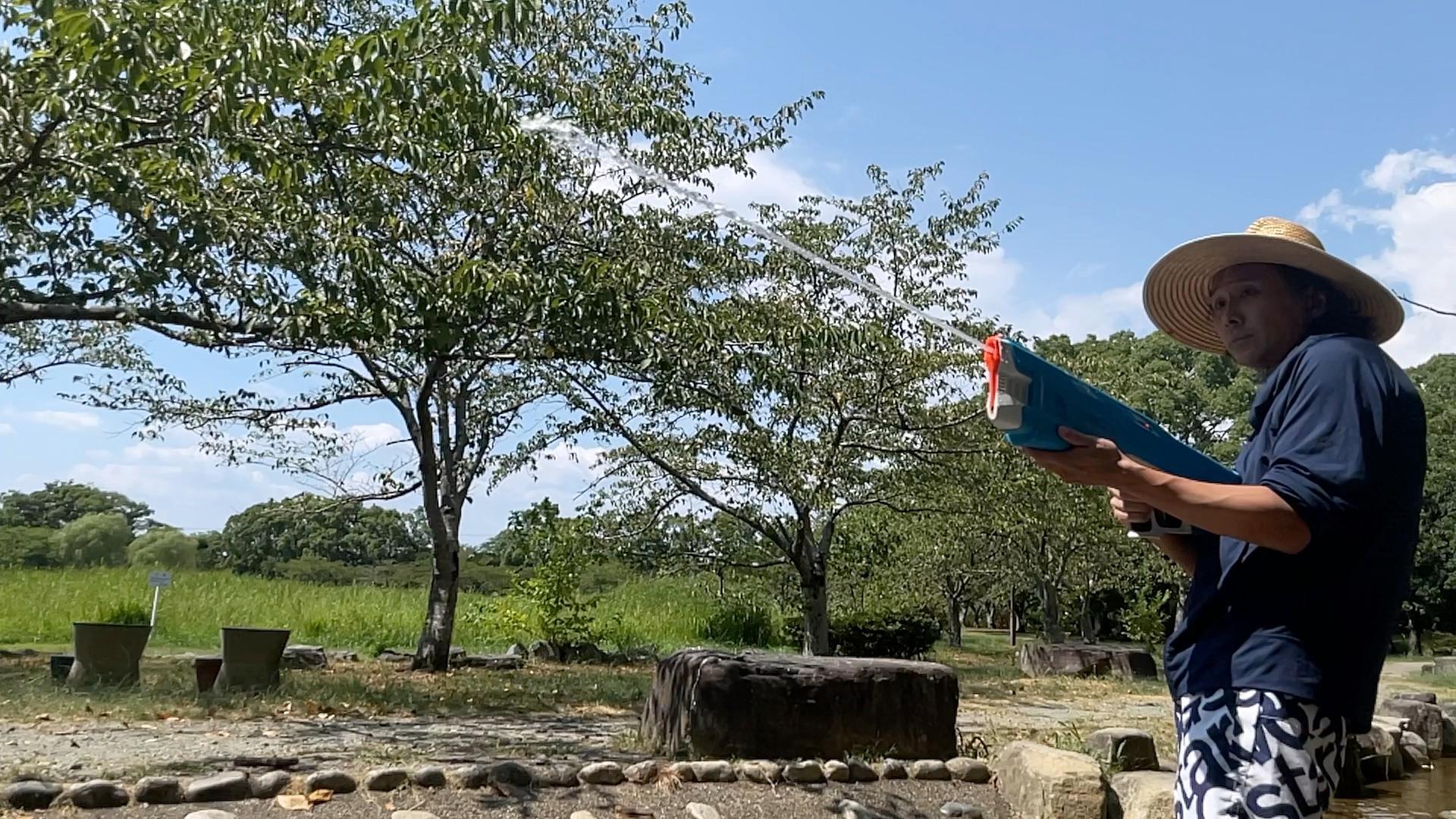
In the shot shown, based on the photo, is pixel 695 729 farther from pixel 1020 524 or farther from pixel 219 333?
pixel 1020 524

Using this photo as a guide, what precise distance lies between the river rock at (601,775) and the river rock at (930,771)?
1.48 meters

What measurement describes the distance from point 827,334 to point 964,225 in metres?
4.15

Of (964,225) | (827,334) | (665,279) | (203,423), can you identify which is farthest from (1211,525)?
A: (203,423)

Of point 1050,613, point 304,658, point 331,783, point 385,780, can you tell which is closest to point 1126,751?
point 385,780

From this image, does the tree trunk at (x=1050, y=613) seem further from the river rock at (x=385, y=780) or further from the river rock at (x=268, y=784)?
the river rock at (x=268, y=784)

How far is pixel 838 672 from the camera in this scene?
596cm

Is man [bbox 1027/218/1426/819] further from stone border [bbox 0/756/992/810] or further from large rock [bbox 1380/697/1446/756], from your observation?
large rock [bbox 1380/697/1446/756]

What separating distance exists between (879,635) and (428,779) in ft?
37.5

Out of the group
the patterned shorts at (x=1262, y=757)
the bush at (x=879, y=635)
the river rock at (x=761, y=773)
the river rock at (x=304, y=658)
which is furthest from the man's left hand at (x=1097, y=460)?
the bush at (x=879, y=635)

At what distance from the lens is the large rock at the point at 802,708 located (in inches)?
225

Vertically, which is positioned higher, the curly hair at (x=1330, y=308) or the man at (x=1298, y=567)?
the curly hair at (x=1330, y=308)

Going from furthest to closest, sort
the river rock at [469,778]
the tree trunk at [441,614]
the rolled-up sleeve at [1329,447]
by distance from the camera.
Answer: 1. the tree trunk at [441,614]
2. the river rock at [469,778]
3. the rolled-up sleeve at [1329,447]

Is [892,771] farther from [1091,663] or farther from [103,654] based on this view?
[1091,663]

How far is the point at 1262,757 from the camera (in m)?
1.53
